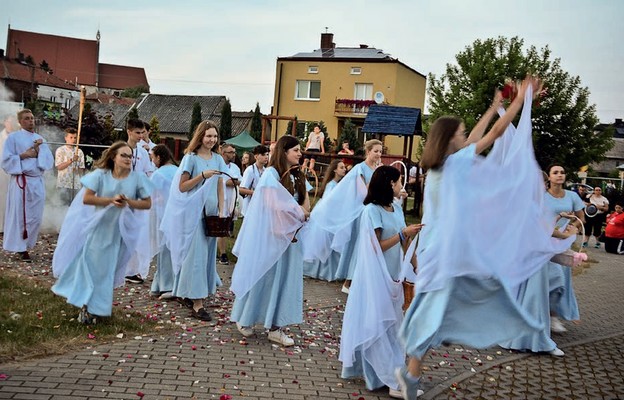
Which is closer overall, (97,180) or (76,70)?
(97,180)

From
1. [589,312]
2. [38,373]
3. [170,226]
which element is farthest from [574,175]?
[38,373]

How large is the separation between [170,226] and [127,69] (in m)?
150

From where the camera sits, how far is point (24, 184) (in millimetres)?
11000

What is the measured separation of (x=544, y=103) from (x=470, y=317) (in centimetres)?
3529

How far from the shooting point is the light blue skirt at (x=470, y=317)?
5.07 metres

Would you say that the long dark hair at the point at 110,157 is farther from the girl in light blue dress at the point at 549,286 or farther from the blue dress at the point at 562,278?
the blue dress at the point at 562,278

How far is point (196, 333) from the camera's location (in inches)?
287

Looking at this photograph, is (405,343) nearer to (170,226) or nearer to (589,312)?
(170,226)

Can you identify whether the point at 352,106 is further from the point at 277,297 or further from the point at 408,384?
the point at 408,384

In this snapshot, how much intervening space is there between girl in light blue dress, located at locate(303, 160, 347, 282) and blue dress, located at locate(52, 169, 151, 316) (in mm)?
4834

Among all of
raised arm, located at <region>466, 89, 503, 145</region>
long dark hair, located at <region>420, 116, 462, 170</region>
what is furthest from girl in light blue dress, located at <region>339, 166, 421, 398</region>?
raised arm, located at <region>466, 89, 503, 145</region>

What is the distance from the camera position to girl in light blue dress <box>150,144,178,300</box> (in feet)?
29.1

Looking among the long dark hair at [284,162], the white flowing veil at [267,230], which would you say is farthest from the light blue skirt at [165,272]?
the long dark hair at [284,162]

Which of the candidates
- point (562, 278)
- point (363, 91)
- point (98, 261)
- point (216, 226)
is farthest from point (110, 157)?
point (363, 91)
